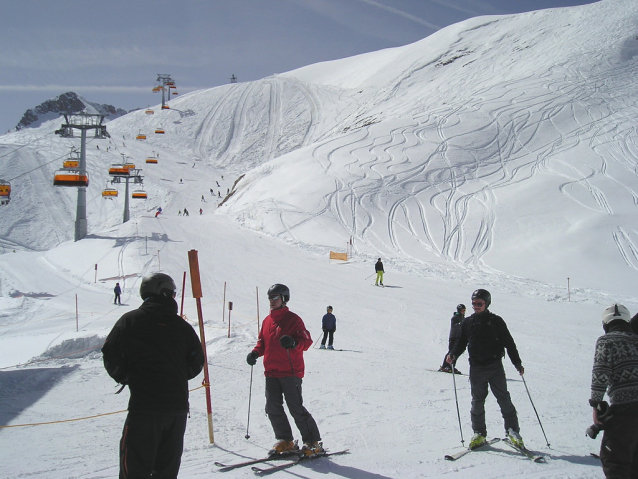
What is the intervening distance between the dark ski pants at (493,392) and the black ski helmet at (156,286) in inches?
134

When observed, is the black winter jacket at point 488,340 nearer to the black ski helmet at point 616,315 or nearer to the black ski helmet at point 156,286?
the black ski helmet at point 616,315

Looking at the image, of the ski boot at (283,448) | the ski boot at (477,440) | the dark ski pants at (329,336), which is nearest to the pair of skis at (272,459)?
the ski boot at (283,448)

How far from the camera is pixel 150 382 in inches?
130

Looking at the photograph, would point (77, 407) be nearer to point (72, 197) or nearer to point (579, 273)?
point (579, 273)

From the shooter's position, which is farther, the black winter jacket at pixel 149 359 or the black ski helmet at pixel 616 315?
the black ski helmet at pixel 616 315

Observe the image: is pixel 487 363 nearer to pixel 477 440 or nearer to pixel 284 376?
pixel 477 440

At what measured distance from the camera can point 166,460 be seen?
3.31 meters

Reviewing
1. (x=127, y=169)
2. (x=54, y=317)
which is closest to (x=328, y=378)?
(x=54, y=317)

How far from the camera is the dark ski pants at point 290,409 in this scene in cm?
498

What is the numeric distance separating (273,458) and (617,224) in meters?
30.8

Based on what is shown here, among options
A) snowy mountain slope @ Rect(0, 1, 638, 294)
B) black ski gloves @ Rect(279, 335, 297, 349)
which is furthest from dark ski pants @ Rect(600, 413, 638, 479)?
snowy mountain slope @ Rect(0, 1, 638, 294)

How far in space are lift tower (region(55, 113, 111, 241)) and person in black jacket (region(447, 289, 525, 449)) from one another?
3358 centimetres

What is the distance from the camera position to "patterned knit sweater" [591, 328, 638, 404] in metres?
3.67

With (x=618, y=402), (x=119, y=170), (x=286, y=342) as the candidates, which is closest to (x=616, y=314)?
(x=618, y=402)
